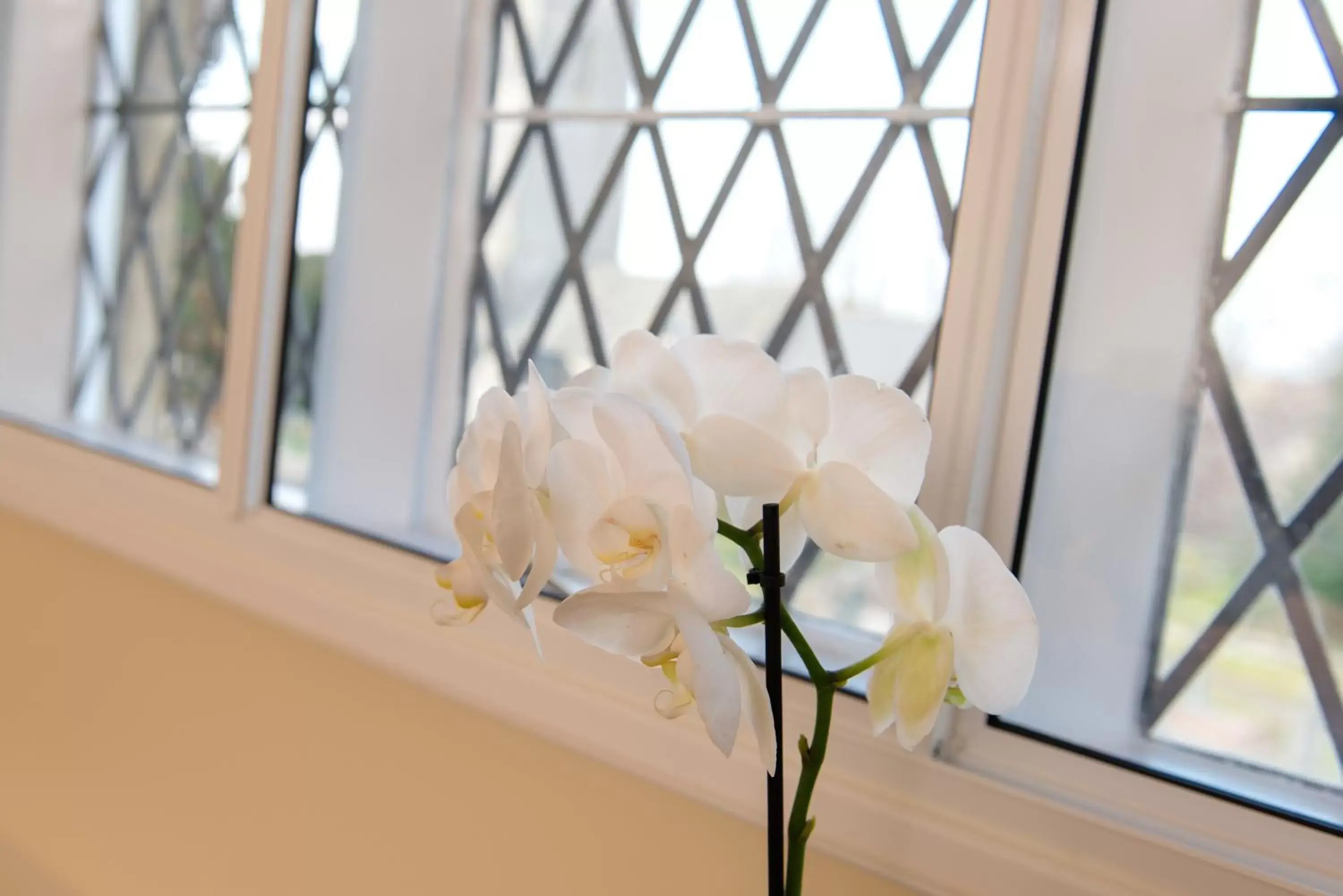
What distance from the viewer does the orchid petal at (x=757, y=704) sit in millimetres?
487

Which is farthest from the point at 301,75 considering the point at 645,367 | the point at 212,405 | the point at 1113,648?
the point at 1113,648

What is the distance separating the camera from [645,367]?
0.54 m

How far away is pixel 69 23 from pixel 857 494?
1.86m

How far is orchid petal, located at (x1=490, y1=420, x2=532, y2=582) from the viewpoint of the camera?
51 centimetres

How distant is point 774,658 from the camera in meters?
0.51

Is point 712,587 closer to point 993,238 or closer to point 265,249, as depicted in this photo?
point 993,238

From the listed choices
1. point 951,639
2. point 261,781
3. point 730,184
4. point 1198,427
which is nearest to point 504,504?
point 951,639

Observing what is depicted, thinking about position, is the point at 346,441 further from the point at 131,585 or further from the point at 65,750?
the point at 65,750

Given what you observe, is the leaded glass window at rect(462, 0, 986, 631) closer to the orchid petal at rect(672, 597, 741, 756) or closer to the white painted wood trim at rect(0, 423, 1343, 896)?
the white painted wood trim at rect(0, 423, 1343, 896)

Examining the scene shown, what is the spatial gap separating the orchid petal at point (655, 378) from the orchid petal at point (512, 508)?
0.06 meters

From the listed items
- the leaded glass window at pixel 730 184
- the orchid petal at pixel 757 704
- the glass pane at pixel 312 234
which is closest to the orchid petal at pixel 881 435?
the orchid petal at pixel 757 704

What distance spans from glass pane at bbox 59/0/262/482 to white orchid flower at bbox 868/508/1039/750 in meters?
1.27

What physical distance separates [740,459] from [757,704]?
110 mm

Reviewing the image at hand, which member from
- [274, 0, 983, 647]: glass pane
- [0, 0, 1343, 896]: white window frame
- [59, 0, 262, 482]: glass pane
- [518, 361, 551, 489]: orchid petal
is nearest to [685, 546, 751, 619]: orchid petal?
[518, 361, 551, 489]: orchid petal
